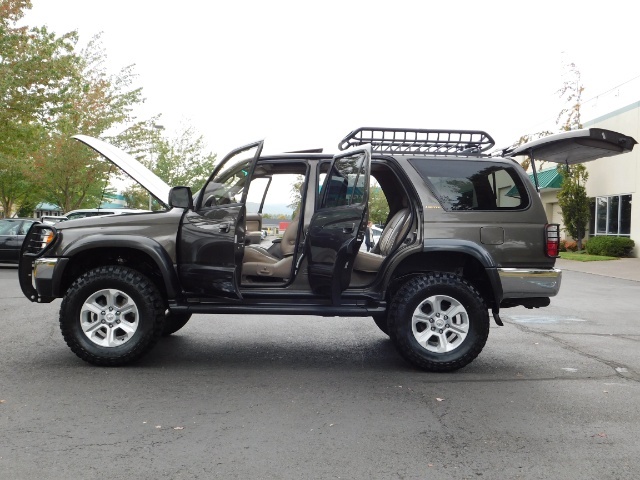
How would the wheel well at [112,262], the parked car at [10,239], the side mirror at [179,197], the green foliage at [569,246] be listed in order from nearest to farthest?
the side mirror at [179,197], the wheel well at [112,262], the parked car at [10,239], the green foliage at [569,246]

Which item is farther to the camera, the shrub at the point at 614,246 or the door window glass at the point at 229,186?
the shrub at the point at 614,246

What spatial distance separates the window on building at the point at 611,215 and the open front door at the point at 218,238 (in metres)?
25.1

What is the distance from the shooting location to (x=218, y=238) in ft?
19.5

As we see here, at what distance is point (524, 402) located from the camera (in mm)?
5145

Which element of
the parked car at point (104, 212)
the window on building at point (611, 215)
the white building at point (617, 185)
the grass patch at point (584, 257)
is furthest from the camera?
the window on building at point (611, 215)

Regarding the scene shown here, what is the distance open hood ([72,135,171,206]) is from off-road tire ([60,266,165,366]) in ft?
2.82

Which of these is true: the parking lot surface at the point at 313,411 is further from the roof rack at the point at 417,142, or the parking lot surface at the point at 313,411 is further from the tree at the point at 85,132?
the tree at the point at 85,132

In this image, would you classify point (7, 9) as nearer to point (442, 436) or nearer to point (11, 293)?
point (11, 293)

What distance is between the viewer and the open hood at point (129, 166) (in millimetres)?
6156

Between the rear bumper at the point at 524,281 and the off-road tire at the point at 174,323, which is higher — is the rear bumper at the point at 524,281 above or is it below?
above

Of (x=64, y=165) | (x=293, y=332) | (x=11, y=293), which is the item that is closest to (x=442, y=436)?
(x=293, y=332)

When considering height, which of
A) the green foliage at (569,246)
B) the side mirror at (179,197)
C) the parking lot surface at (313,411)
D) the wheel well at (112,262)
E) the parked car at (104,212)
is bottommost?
the green foliage at (569,246)

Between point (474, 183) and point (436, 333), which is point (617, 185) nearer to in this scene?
point (474, 183)

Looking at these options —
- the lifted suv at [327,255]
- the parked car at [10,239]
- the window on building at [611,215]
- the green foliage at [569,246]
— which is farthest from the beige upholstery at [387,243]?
the green foliage at [569,246]
